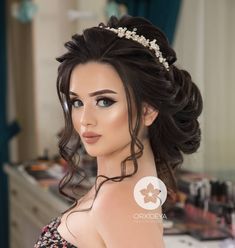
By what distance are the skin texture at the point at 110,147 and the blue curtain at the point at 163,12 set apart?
5.39ft

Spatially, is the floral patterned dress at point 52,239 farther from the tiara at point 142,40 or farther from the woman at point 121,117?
the tiara at point 142,40

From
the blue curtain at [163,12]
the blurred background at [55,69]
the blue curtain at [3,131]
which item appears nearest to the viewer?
the blurred background at [55,69]

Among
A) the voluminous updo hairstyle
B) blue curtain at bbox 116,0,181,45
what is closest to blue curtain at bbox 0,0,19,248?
blue curtain at bbox 116,0,181,45

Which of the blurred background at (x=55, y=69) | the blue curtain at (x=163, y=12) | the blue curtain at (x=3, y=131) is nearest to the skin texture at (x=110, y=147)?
the blurred background at (x=55, y=69)

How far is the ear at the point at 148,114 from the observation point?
3.04 feet

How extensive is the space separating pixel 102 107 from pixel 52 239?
287mm

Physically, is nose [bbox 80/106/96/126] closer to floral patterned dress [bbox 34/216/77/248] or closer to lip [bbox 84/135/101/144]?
lip [bbox 84/135/101/144]

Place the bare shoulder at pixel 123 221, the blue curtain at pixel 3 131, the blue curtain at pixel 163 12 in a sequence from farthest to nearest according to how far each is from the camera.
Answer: the blue curtain at pixel 3 131 < the blue curtain at pixel 163 12 < the bare shoulder at pixel 123 221

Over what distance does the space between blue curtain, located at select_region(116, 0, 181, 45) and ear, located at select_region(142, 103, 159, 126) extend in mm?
1630

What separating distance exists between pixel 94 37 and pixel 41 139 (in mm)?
3016

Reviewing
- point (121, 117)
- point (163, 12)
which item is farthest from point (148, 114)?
point (163, 12)

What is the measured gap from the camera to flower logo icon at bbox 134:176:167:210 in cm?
94

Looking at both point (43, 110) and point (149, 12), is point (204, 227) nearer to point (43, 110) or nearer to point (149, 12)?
point (149, 12)

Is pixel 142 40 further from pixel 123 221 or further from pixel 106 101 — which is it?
pixel 123 221
